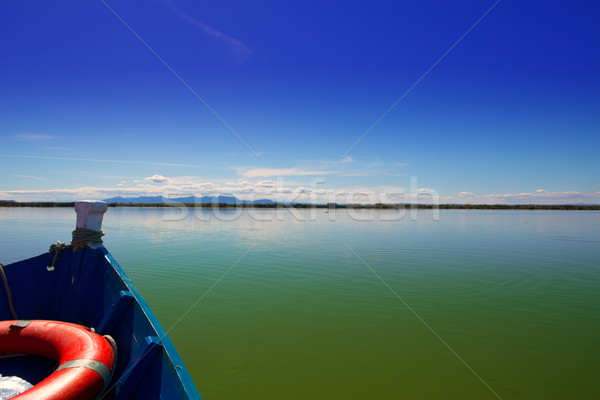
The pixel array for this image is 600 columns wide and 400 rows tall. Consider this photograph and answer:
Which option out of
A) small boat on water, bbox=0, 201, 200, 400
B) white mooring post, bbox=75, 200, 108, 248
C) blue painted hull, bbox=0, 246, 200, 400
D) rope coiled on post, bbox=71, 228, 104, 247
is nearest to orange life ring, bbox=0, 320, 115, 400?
small boat on water, bbox=0, 201, 200, 400

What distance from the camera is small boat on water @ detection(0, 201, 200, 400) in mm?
2549

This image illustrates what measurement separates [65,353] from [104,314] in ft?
4.45

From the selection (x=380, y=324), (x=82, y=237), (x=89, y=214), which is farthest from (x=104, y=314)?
(x=380, y=324)

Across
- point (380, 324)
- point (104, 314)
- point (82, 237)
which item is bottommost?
point (380, 324)

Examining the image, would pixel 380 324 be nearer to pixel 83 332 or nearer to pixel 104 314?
pixel 104 314

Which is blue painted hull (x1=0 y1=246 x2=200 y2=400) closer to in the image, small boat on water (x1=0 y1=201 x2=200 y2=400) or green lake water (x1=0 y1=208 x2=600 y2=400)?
small boat on water (x1=0 y1=201 x2=200 y2=400)

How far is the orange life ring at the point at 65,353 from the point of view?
233 centimetres

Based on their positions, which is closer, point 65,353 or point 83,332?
point 65,353

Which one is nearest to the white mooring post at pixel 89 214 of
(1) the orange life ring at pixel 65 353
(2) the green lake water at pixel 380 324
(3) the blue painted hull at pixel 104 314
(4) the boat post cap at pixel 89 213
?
(4) the boat post cap at pixel 89 213

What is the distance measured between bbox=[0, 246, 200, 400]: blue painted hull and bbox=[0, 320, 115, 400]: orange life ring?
21cm

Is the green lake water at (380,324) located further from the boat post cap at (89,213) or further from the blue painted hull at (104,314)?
the boat post cap at (89,213)

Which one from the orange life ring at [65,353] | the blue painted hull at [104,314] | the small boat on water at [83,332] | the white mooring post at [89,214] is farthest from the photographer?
the white mooring post at [89,214]

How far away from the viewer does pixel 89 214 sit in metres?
5.07

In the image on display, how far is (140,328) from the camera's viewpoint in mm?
3305
